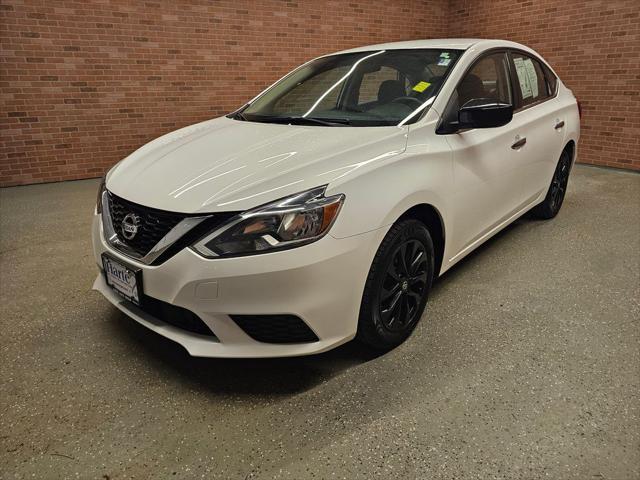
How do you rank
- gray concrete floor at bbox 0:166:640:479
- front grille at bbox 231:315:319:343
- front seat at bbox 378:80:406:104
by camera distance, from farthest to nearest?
1. front seat at bbox 378:80:406:104
2. front grille at bbox 231:315:319:343
3. gray concrete floor at bbox 0:166:640:479

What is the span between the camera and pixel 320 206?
4.76ft

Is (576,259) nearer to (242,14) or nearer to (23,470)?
(23,470)

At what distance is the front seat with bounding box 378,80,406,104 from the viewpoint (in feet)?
7.03

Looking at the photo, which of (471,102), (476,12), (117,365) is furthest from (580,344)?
(476,12)

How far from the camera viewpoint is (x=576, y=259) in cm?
279

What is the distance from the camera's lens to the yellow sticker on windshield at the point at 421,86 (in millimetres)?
2076

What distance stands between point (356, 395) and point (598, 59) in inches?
220

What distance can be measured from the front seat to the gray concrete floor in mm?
1047

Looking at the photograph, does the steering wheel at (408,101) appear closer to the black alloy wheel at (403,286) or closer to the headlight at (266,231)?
the black alloy wheel at (403,286)

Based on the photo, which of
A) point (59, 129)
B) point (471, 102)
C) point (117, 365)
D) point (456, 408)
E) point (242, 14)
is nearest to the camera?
point (456, 408)

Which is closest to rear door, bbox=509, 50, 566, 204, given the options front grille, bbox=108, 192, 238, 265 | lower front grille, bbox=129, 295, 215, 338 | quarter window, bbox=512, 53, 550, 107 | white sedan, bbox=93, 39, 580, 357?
quarter window, bbox=512, 53, 550, 107

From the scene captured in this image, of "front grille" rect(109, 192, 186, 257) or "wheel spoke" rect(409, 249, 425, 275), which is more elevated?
"front grille" rect(109, 192, 186, 257)

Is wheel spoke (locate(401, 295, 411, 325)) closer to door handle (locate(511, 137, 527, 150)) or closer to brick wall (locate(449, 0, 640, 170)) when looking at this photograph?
door handle (locate(511, 137, 527, 150))

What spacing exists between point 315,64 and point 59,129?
3.66 meters
